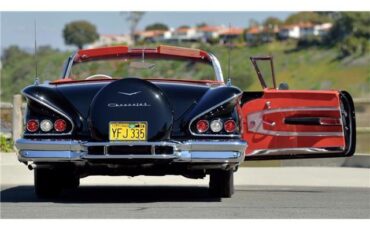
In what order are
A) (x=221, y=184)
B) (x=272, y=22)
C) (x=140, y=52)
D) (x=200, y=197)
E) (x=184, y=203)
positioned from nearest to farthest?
(x=184, y=203) → (x=221, y=184) → (x=200, y=197) → (x=140, y=52) → (x=272, y=22)

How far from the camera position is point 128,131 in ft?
29.8

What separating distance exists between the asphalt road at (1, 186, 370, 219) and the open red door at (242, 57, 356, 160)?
446 millimetres

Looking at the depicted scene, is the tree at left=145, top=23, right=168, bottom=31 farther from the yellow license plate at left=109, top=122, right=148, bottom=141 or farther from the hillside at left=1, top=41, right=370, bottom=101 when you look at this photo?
the yellow license plate at left=109, top=122, right=148, bottom=141

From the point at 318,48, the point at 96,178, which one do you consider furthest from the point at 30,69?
the point at 96,178

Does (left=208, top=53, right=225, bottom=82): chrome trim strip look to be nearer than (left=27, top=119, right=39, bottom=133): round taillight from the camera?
No

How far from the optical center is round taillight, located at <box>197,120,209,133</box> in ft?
30.2

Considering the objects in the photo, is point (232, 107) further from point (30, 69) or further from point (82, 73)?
point (30, 69)

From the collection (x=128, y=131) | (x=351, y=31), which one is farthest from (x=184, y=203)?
(x=351, y=31)

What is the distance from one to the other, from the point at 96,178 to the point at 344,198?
11.0ft

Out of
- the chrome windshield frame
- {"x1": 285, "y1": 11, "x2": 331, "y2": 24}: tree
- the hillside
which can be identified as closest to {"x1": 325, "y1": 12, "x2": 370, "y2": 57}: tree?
the hillside

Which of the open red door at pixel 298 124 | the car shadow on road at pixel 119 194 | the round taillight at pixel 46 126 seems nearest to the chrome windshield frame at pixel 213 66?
the open red door at pixel 298 124

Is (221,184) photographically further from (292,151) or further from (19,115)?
(19,115)

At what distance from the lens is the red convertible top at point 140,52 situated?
1116cm

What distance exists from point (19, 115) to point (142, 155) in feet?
26.7
